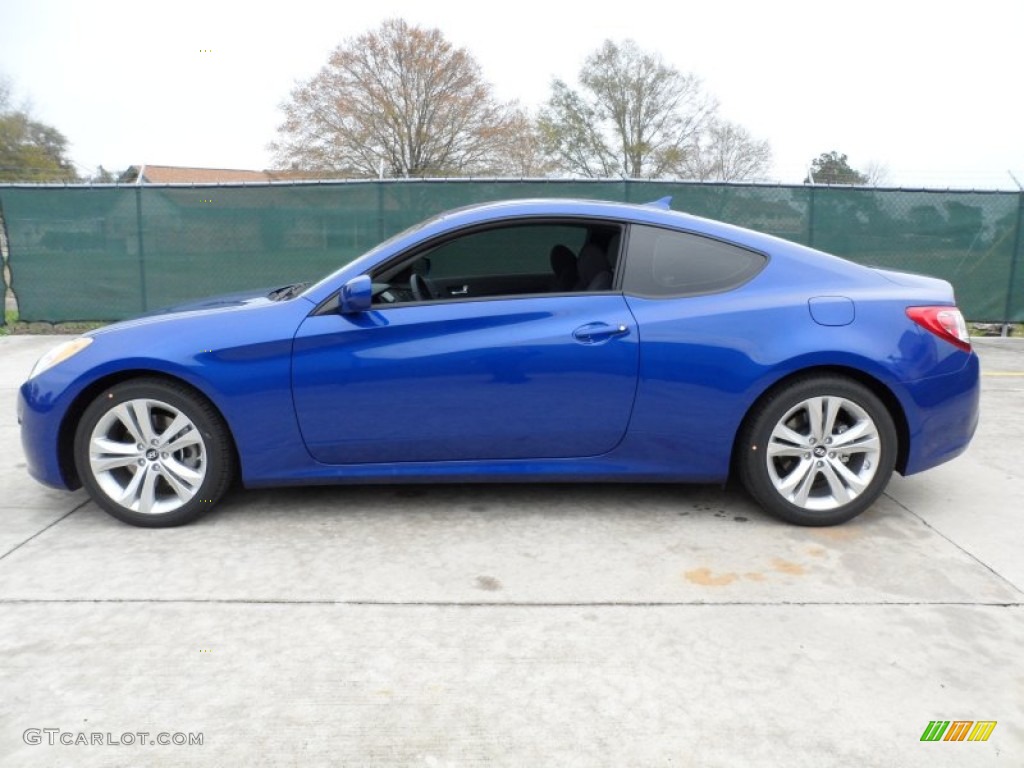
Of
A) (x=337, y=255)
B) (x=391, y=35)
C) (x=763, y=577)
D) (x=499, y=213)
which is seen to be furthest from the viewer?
(x=391, y=35)

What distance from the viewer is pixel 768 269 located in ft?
12.1

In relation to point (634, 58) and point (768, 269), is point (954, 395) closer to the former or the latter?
point (768, 269)

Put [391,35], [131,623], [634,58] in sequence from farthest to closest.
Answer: [634,58] → [391,35] → [131,623]

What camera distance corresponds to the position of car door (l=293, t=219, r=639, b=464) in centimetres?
352

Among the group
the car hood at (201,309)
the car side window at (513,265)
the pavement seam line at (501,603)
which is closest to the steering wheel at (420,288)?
the car side window at (513,265)

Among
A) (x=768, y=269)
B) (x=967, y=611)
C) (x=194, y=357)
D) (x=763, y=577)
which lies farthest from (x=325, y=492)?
(x=967, y=611)

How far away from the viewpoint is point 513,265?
571 centimetres

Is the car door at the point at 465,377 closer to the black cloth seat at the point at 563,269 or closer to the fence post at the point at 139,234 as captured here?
the black cloth seat at the point at 563,269

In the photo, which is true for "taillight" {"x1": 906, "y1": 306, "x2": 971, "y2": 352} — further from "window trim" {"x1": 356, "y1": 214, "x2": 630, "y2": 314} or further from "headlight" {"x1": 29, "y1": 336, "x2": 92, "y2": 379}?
"headlight" {"x1": 29, "y1": 336, "x2": 92, "y2": 379}

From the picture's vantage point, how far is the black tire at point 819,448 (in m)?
3.58

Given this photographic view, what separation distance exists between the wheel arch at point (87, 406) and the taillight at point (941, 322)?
3.16 metres

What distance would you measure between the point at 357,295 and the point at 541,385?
898mm

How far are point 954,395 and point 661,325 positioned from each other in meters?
1.41

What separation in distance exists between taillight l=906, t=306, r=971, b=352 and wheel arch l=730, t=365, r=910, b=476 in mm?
341
